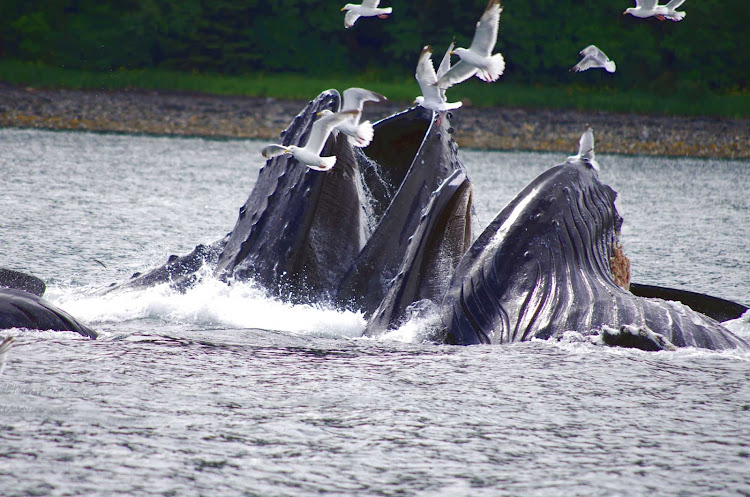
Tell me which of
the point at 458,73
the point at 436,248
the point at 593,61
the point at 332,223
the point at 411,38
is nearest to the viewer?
the point at 436,248

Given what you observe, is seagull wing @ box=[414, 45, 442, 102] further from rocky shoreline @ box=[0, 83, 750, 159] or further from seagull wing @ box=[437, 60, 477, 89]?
rocky shoreline @ box=[0, 83, 750, 159]

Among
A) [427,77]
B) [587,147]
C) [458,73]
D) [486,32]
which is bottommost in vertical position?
[587,147]

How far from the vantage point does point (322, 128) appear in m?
8.85

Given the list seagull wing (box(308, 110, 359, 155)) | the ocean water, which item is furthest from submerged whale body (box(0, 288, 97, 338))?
seagull wing (box(308, 110, 359, 155))

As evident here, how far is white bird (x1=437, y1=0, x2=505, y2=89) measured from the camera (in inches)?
472

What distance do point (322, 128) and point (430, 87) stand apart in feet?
8.27

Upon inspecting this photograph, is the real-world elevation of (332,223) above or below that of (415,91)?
below

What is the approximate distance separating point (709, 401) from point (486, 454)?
6.14 feet

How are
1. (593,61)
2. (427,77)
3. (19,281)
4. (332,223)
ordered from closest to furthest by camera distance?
(332,223)
(19,281)
(427,77)
(593,61)

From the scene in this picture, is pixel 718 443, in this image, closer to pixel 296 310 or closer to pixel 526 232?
pixel 526 232

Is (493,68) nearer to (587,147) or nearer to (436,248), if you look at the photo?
(587,147)

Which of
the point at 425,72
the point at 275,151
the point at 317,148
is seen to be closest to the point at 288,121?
the point at 425,72

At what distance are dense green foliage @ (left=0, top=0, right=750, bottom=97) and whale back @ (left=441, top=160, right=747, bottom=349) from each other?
5328 cm

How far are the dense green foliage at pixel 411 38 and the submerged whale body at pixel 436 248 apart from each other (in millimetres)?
52554
